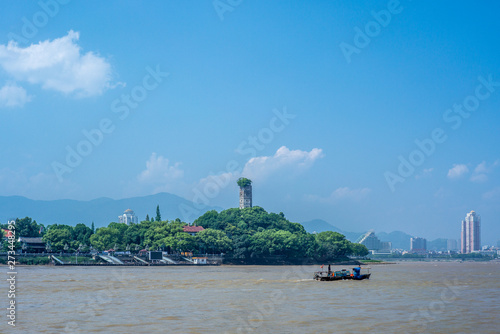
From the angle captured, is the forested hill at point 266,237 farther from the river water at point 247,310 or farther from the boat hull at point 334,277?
the river water at point 247,310

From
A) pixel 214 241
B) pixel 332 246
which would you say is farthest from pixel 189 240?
pixel 332 246

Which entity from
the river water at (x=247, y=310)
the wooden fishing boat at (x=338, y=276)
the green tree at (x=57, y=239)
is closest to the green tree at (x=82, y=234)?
the green tree at (x=57, y=239)

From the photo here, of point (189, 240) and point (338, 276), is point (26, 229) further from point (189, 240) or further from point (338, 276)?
point (338, 276)

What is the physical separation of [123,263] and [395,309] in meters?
85.0

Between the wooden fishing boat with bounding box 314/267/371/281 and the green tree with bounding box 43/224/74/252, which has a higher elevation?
the green tree with bounding box 43/224/74/252

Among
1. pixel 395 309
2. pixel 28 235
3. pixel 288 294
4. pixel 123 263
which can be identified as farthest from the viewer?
pixel 28 235

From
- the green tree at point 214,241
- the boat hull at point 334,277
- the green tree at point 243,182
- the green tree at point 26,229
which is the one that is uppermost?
the green tree at point 243,182

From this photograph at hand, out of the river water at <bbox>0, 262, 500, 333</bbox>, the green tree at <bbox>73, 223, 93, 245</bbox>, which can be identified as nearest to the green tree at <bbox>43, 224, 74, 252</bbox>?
the green tree at <bbox>73, 223, 93, 245</bbox>

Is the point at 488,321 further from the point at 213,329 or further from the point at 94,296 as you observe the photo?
the point at 94,296

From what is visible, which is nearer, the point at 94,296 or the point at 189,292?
the point at 94,296

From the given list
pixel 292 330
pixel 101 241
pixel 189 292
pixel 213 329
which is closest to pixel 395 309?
pixel 292 330

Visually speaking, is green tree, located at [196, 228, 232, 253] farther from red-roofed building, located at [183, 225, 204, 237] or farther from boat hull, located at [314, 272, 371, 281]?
boat hull, located at [314, 272, 371, 281]

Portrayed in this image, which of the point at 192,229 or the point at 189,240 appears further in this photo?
the point at 192,229

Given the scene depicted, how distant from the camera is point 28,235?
12912cm
